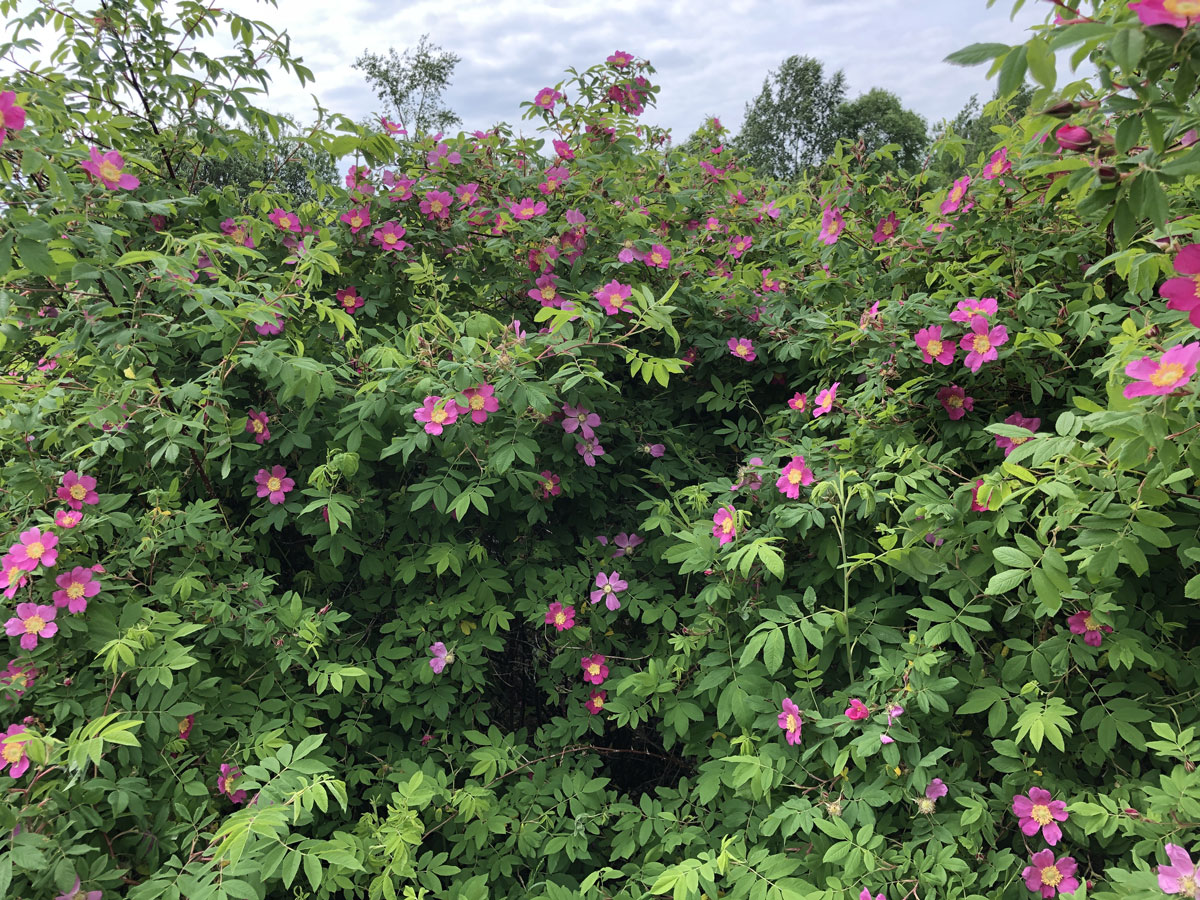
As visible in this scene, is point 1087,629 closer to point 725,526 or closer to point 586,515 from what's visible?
point 725,526

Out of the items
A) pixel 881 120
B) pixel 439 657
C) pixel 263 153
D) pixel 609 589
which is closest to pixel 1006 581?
pixel 609 589

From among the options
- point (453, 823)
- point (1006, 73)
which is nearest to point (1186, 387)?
point (1006, 73)

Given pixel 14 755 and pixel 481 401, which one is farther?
pixel 481 401

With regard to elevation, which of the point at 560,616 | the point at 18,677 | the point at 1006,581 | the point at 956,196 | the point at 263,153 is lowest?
the point at 560,616

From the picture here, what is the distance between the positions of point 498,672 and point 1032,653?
176 cm

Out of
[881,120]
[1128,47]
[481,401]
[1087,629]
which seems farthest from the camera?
[881,120]

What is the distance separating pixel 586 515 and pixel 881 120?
108 ft

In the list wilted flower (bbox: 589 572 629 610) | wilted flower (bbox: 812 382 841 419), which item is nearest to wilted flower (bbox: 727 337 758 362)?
wilted flower (bbox: 812 382 841 419)

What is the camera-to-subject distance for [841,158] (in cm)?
236

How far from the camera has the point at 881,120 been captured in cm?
2897

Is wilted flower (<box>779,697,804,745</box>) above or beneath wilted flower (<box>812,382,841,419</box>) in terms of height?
beneath

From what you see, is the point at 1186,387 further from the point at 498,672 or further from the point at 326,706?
the point at 498,672

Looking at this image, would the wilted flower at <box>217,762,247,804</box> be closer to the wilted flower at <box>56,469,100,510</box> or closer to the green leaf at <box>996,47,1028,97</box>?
the wilted flower at <box>56,469,100,510</box>

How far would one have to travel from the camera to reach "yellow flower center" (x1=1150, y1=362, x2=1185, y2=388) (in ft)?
3.06
